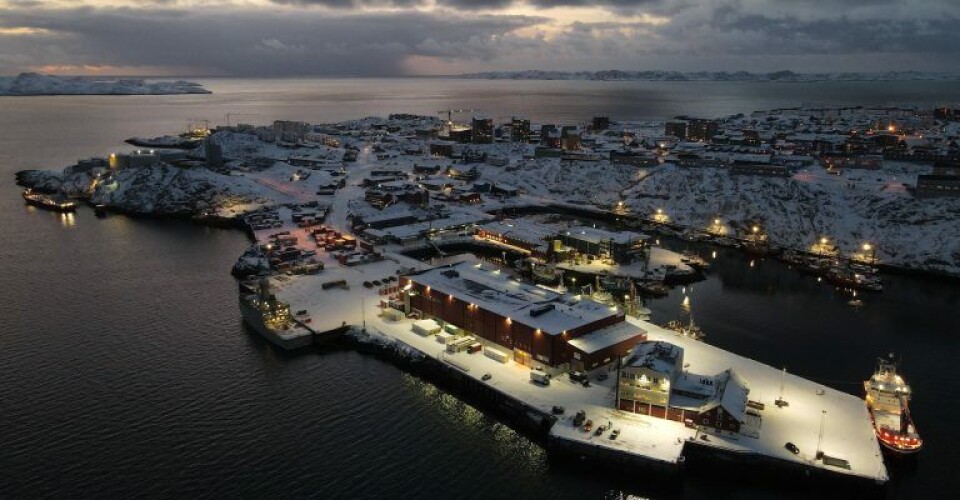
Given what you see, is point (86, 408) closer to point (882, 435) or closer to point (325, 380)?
point (325, 380)

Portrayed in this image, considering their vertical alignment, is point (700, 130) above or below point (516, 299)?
above

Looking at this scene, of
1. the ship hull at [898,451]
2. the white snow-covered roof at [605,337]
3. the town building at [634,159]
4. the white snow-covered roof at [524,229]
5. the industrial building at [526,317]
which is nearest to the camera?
the ship hull at [898,451]

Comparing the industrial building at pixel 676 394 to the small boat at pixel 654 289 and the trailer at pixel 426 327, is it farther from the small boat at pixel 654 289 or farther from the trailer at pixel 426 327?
the small boat at pixel 654 289

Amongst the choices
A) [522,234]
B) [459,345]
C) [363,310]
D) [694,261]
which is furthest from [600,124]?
[459,345]

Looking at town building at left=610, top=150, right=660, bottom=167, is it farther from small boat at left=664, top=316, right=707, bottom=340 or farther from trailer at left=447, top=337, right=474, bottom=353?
trailer at left=447, top=337, right=474, bottom=353

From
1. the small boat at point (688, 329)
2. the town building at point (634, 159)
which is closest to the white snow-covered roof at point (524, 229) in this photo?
the small boat at point (688, 329)

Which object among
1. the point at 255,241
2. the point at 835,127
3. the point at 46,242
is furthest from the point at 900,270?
the point at 835,127

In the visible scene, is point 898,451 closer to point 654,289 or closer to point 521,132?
point 654,289

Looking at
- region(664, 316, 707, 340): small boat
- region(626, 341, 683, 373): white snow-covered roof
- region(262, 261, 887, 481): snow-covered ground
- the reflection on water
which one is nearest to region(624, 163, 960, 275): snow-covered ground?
region(664, 316, 707, 340): small boat
